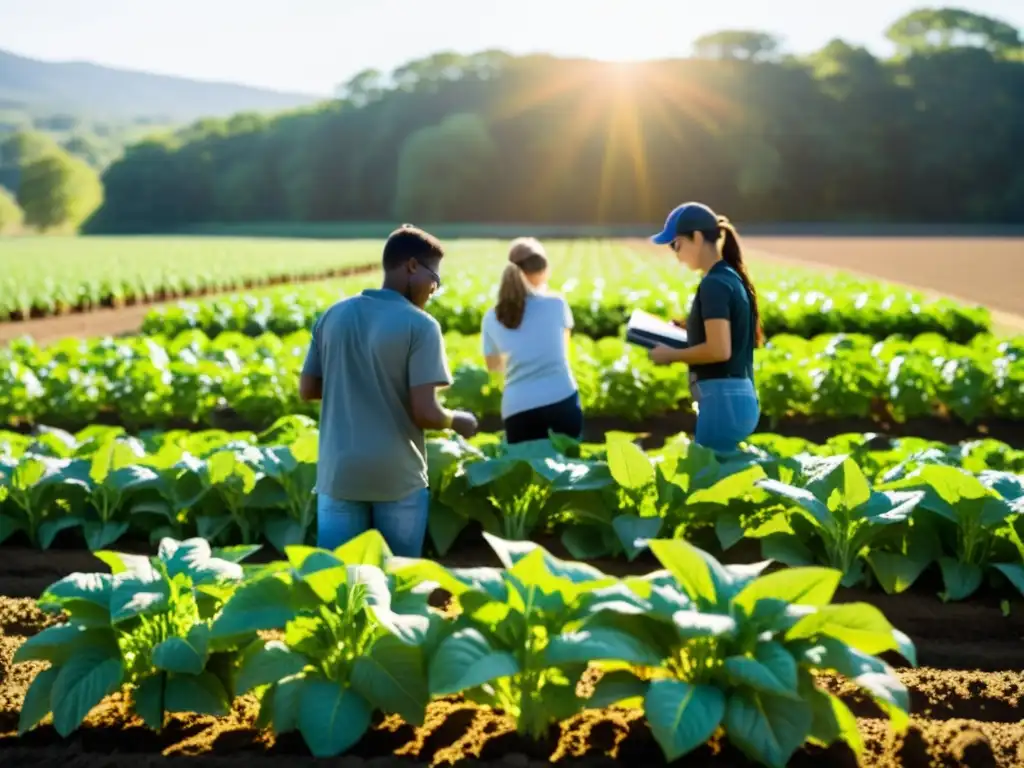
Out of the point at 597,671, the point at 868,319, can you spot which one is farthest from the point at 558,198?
the point at 597,671

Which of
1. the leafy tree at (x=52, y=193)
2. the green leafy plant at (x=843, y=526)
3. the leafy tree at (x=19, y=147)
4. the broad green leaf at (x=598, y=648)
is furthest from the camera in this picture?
the leafy tree at (x=19, y=147)

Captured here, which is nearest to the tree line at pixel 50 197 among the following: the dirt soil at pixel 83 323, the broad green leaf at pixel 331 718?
the dirt soil at pixel 83 323

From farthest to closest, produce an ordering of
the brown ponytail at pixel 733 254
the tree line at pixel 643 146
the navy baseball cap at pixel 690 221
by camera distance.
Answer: the tree line at pixel 643 146, the brown ponytail at pixel 733 254, the navy baseball cap at pixel 690 221

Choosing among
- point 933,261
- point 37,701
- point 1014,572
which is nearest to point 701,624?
point 37,701

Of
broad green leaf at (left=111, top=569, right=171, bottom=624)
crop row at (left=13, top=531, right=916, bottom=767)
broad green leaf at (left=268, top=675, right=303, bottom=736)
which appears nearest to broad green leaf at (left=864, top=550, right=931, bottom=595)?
crop row at (left=13, top=531, right=916, bottom=767)

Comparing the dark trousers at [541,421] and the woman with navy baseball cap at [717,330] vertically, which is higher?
the woman with navy baseball cap at [717,330]

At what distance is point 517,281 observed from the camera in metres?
6.05

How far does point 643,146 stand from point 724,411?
304 feet

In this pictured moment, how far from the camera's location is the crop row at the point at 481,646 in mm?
2863

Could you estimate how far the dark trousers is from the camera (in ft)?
21.3

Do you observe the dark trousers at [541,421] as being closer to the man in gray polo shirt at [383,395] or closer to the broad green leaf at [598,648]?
the man in gray polo shirt at [383,395]

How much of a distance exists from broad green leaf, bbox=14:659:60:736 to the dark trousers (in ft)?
11.6

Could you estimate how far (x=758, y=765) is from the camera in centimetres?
304

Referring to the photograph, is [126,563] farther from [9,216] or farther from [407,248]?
[9,216]
